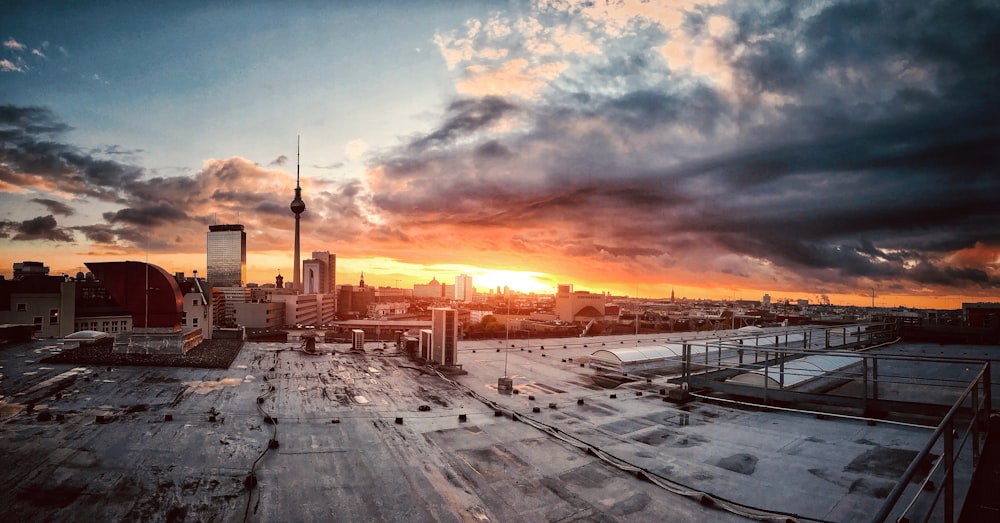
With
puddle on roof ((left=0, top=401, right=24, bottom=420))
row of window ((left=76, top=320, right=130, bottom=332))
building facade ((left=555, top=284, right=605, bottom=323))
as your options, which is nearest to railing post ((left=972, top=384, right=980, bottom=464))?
puddle on roof ((left=0, top=401, right=24, bottom=420))

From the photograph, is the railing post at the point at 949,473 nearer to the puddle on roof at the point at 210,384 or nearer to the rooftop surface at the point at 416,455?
the rooftop surface at the point at 416,455

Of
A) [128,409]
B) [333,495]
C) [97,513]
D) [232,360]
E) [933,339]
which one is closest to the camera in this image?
[97,513]

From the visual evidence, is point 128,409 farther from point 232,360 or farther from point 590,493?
point 590,493

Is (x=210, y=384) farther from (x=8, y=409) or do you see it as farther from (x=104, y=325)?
(x=104, y=325)

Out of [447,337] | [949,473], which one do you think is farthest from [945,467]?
[447,337]

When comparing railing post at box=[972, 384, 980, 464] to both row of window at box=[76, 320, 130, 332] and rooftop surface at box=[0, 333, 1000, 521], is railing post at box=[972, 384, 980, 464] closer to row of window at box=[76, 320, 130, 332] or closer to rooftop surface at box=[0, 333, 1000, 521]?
rooftop surface at box=[0, 333, 1000, 521]

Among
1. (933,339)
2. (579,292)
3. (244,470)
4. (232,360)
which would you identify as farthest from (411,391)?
(579,292)
